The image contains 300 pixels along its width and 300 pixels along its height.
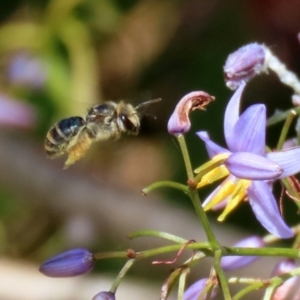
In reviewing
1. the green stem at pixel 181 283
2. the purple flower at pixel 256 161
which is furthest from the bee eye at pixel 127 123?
the green stem at pixel 181 283

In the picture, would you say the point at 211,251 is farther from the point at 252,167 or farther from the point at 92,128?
the point at 92,128

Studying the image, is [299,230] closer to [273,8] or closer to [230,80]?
[230,80]

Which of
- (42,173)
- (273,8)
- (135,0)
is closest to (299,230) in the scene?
(42,173)

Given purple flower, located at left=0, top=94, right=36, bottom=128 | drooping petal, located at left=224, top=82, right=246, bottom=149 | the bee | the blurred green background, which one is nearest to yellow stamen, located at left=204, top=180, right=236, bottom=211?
drooping petal, located at left=224, top=82, right=246, bottom=149

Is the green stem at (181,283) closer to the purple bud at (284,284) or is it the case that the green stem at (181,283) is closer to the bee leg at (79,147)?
the purple bud at (284,284)

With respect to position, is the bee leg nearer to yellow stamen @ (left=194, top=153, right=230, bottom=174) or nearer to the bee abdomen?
the bee abdomen

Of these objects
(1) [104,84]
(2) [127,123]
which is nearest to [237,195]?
(2) [127,123]
